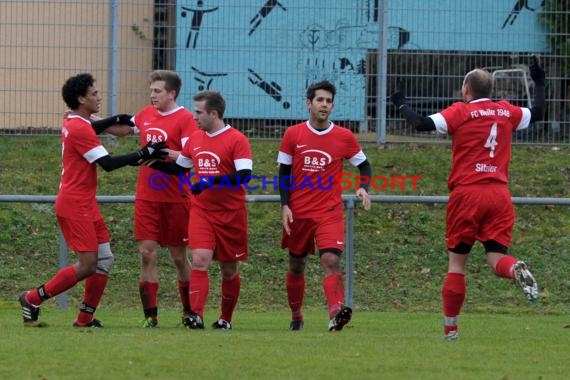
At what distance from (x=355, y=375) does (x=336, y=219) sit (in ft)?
10.6

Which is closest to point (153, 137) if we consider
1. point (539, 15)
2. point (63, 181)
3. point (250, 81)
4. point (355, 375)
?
point (63, 181)

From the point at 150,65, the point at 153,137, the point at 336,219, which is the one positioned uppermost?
the point at 150,65

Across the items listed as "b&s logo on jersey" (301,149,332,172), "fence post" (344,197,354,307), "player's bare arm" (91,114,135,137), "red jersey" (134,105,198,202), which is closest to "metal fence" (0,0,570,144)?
"fence post" (344,197,354,307)

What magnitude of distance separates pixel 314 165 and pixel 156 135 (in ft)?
4.82

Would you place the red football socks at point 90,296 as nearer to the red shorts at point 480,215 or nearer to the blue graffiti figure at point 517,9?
the red shorts at point 480,215

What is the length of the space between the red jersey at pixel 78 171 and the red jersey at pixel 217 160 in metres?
0.78

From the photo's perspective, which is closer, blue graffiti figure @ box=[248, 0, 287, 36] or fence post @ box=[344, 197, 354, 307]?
fence post @ box=[344, 197, 354, 307]

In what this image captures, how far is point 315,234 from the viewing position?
10.8 meters

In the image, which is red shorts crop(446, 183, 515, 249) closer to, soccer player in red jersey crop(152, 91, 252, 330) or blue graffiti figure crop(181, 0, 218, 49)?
soccer player in red jersey crop(152, 91, 252, 330)

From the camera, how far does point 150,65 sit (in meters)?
18.2

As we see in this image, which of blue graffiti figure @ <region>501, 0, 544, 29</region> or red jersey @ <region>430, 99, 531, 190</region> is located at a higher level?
blue graffiti figure @ <region>501, 0, 544, 29</region>

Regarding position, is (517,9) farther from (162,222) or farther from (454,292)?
(454,292)

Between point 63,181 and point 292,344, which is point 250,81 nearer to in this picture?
point 63,181

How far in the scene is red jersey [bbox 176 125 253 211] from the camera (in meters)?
10.7
